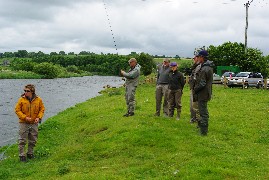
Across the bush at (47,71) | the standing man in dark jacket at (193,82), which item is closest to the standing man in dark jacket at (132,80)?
the standing man in dark jacket at (193,82)

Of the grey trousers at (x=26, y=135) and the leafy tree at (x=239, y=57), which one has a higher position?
the leafy tree at (x=239, y=57)

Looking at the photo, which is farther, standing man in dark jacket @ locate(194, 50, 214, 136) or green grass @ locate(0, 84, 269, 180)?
standing man in dark jacket @ locate(194, 50, 214, 136)

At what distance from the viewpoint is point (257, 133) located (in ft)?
50.0

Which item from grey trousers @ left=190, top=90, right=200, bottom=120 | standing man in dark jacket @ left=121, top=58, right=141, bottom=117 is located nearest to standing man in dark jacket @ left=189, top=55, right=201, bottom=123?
grey trousers @ left=190, top=90, right=200, bottom=120

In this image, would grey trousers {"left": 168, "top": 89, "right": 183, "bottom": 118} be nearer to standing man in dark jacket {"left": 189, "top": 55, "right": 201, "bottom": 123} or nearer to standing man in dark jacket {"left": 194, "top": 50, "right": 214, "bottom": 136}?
standing man in dark jacket {"left": 189, "top": 55, "right": 201, "bottom": 123}

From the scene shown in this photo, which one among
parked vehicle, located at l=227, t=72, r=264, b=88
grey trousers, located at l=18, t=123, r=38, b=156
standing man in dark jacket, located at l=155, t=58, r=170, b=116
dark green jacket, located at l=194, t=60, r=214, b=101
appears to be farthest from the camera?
parked vehicle, located at l=227, t=72, r=264, b=88

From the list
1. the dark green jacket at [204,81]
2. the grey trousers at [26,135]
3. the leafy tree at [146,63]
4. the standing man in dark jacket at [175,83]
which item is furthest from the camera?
the leafy tree at [146,63]

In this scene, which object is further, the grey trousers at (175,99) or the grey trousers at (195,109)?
the grey trousers at (175,99)

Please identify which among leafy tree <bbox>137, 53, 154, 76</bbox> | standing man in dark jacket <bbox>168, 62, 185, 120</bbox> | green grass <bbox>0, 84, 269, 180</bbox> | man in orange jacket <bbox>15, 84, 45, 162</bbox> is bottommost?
green grass <bbox>0, 84, 269, 180</bbox>

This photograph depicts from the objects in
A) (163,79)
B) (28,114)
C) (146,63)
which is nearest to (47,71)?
(146,63)

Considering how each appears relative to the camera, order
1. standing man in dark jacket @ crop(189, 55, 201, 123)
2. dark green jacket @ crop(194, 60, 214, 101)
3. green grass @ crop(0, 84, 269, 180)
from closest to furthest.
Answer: green grass @ crop(0, 84, 269, 180) → dark green jacket @ crop(194, 60, 214, 101) → standing man in dark jacket @ crop(189, 55, 201, 123)

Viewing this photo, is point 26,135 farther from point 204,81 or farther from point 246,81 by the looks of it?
point 246,81

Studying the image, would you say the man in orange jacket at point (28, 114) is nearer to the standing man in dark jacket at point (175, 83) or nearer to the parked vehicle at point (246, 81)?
the standing man in dark jacket at point (175, 83)

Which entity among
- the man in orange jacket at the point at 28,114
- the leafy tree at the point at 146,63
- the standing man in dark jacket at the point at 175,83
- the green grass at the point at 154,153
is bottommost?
the green grass at the point at 154,153
